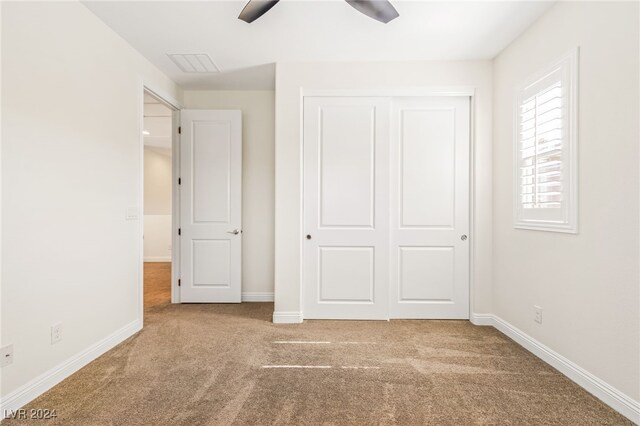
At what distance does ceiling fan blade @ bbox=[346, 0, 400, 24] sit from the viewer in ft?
6.32

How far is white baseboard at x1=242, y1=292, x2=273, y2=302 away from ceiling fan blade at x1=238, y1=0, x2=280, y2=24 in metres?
2.93

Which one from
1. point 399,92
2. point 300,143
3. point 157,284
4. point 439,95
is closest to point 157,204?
point 157,284

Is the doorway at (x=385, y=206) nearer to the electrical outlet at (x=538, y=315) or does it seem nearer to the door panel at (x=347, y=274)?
the door panel at (x=347, y=274)

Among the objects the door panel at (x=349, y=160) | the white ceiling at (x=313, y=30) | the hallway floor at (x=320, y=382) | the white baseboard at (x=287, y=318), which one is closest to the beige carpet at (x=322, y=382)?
the hallway floor at (x=320, y=382)

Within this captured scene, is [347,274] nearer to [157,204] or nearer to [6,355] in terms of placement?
[6,355]

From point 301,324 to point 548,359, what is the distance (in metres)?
2.00

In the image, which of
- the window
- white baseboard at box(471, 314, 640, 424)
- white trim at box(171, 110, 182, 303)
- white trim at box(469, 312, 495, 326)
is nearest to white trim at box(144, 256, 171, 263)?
white trim at box(171, 110, 182, 303)

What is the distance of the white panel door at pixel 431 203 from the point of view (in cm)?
311

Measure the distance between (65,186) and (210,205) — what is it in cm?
171

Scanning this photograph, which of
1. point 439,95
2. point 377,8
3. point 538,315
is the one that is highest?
point 377,8

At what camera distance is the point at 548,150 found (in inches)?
89.0

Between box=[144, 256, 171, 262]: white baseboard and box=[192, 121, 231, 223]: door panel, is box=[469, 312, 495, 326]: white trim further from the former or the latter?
box=[144, 256, 171, 262]: white baseboard

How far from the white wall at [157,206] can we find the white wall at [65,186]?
4209 millimetres

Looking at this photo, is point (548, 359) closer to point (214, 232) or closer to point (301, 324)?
point (301, 324)
